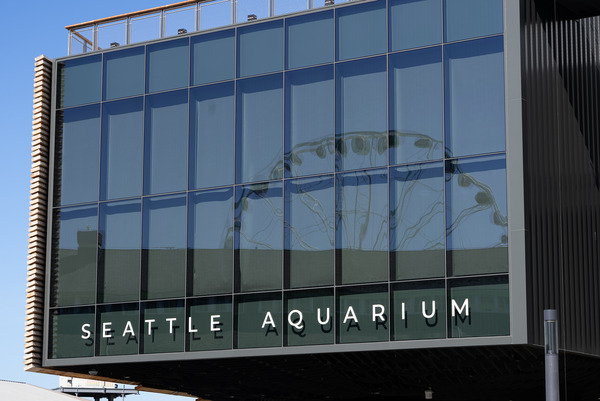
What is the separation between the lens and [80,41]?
37.2m

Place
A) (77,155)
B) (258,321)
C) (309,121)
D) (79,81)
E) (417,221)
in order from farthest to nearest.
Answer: (79,81), (77,155), (309,121), (258,321), (417,221)

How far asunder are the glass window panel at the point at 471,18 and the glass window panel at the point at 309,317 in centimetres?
811

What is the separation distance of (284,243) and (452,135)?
231 inches

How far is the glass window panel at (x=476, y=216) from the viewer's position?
2941 centimetres

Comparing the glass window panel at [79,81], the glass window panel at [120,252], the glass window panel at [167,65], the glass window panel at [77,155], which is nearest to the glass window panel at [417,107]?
the glass window panel at [167,65]

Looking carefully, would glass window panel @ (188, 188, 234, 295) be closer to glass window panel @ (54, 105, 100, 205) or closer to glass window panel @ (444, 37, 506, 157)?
glass window panel @ (54, 105, 100, 205)

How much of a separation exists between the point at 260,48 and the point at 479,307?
1054 centimetres

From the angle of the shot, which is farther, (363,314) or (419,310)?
(363,314)

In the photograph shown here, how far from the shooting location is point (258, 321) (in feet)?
106

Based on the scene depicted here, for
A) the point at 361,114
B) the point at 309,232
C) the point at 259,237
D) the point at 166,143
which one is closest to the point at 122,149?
the point at 166,143

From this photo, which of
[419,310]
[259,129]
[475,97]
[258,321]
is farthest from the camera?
[259,129]

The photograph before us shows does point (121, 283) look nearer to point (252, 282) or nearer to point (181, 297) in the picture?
point (181, 297)

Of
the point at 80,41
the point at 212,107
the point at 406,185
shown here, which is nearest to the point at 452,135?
the point at 406,185

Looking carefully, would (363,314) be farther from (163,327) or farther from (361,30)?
(361,30)
